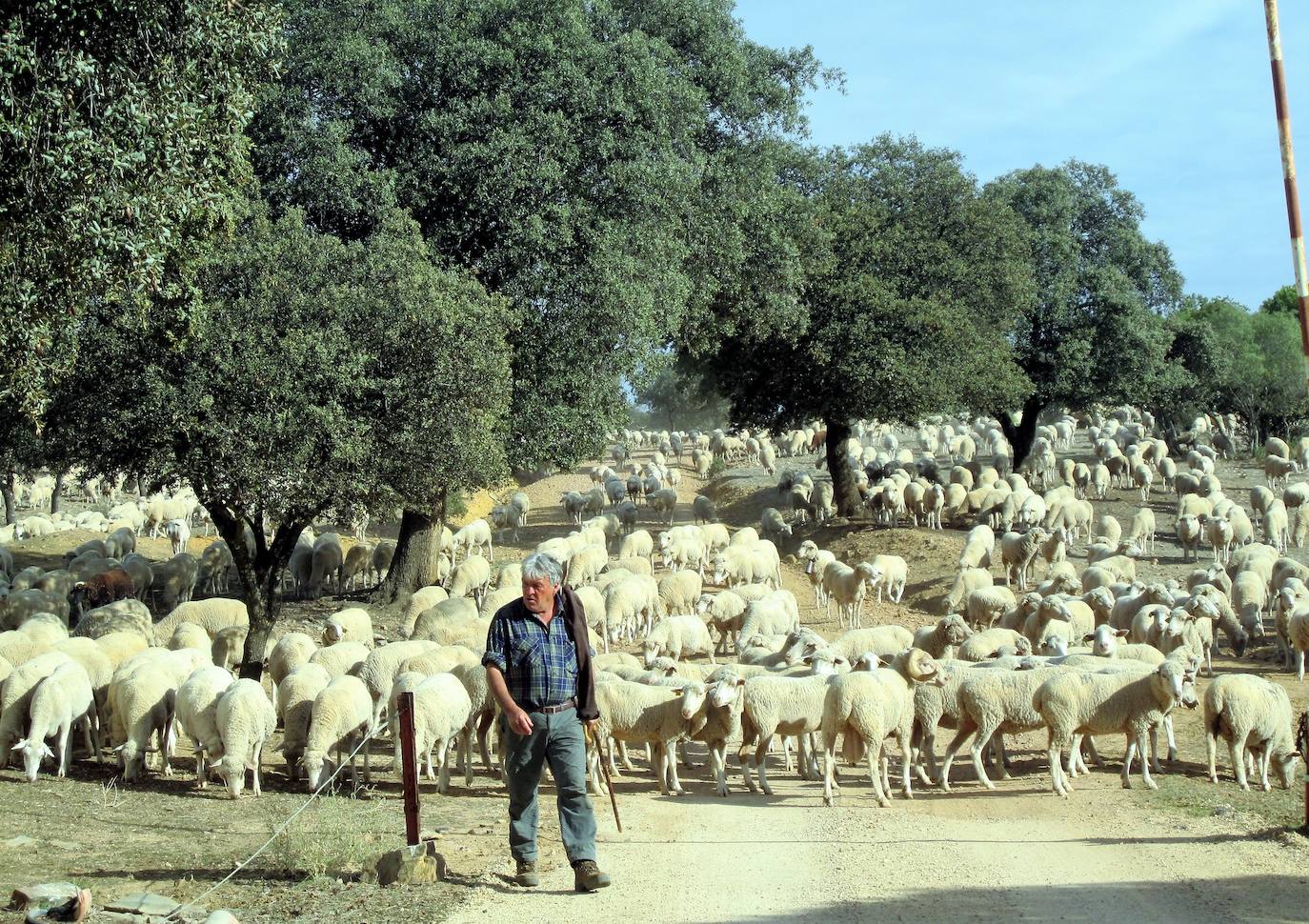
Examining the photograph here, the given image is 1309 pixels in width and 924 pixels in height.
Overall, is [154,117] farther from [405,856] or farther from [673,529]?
[673,529]

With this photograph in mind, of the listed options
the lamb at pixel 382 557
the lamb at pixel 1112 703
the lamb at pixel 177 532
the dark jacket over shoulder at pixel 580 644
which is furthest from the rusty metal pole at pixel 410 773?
the lamb at pixel 177 532

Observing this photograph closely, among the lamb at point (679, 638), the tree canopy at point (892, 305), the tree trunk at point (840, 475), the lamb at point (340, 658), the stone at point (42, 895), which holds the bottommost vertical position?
the stone at point (42, 895)

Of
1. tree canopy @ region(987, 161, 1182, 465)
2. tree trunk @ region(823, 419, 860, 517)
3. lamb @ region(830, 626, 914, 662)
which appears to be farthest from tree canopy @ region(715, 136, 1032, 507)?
lamb @ region(830, 626, 914, 662)

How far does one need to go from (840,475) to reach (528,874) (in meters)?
31.2

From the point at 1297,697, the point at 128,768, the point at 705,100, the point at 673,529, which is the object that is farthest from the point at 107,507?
the point at 1297,697

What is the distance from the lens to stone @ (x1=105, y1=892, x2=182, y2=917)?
7.98 meters

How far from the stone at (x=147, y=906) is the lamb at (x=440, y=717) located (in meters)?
4.91

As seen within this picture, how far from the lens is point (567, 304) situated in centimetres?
2372

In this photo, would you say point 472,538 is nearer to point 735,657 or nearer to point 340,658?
point 735,657

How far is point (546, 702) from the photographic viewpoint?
8789 mm

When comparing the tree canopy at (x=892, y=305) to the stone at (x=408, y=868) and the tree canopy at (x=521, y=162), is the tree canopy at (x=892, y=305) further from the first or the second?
the stone at (x=408, y=868)

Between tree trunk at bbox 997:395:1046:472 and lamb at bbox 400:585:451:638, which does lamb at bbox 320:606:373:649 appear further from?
tree trunk at bbox 997:395:1046:472

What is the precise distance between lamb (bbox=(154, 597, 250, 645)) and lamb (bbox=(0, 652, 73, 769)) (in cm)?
664

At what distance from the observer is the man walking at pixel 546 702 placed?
8781 mm
